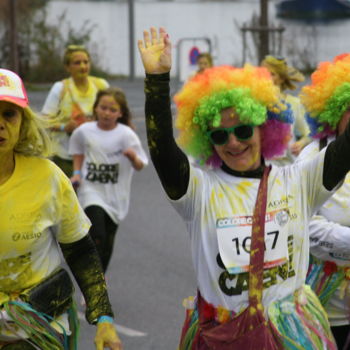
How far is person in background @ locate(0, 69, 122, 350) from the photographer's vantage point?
3.66 metres

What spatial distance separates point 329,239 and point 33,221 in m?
1.42

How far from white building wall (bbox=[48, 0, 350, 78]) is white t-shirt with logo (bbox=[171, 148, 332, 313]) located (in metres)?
22.5

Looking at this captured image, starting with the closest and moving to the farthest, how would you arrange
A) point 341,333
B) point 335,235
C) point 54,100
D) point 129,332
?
point 335,235 < point 341,333 < point 129,332 < point 54,100

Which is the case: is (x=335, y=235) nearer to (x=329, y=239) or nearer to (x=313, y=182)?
(x=329, y=239)

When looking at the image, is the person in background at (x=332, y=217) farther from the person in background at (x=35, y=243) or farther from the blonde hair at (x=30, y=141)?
the blonde hair at (x=30, y=141)

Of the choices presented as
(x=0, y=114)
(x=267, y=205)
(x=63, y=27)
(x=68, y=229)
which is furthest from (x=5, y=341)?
(x=63, y=27)

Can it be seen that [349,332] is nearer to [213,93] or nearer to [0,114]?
[213,93]

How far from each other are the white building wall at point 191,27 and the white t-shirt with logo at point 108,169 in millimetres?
18511

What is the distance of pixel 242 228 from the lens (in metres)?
3.76

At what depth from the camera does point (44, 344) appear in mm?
3715

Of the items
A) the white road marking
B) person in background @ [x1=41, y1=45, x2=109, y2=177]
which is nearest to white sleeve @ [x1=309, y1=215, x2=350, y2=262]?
the white road marking

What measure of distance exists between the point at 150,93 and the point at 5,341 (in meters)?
1.06

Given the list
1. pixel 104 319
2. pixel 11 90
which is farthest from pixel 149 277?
pixel 11 90

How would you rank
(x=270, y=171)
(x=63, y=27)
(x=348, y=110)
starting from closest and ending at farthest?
(x=270, y=171) < (x=348, y=110) < (x=63, y=27)
